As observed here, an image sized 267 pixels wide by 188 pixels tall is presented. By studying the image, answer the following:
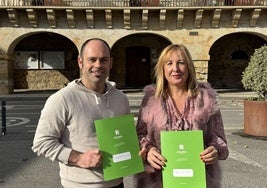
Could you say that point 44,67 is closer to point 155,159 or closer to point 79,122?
point 79,122

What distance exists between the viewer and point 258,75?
884 centimetres

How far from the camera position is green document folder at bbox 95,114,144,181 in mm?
2123

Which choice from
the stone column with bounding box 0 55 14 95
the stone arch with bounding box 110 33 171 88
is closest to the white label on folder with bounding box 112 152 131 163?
the stone column with bounding box 0 55 14 95

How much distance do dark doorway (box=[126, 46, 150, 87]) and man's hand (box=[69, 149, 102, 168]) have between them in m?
22.5

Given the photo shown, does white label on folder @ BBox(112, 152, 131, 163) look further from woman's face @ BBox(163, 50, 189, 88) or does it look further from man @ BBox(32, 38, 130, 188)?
woman's face @ BBox(163, 50, 189, 88)

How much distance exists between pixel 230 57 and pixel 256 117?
16.5 meters

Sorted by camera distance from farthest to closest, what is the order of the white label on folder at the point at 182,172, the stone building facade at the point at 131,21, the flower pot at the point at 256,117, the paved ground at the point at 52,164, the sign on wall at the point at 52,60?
1. the sign on wall at the point at 52,60
2. the stone building facade at the point at 131,21
3. the flower pot at the point at 256,117
4. the paved ground at the point at 52,164
5. the white label on folder at the point at 182,172

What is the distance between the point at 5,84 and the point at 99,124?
18449 millimetres

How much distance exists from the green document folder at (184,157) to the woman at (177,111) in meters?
0.08

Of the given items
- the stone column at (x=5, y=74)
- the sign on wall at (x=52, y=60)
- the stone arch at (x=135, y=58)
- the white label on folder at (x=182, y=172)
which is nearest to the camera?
the white label on folder at (x=182, y=172)

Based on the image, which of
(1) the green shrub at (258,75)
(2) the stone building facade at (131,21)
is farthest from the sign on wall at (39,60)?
(1) the green shrub at (258,75)

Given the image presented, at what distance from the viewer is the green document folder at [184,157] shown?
217 cm

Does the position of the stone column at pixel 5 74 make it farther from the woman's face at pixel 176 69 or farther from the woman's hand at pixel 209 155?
the woman's hand at pixel 209 155

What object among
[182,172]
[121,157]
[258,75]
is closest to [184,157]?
[182,172]
